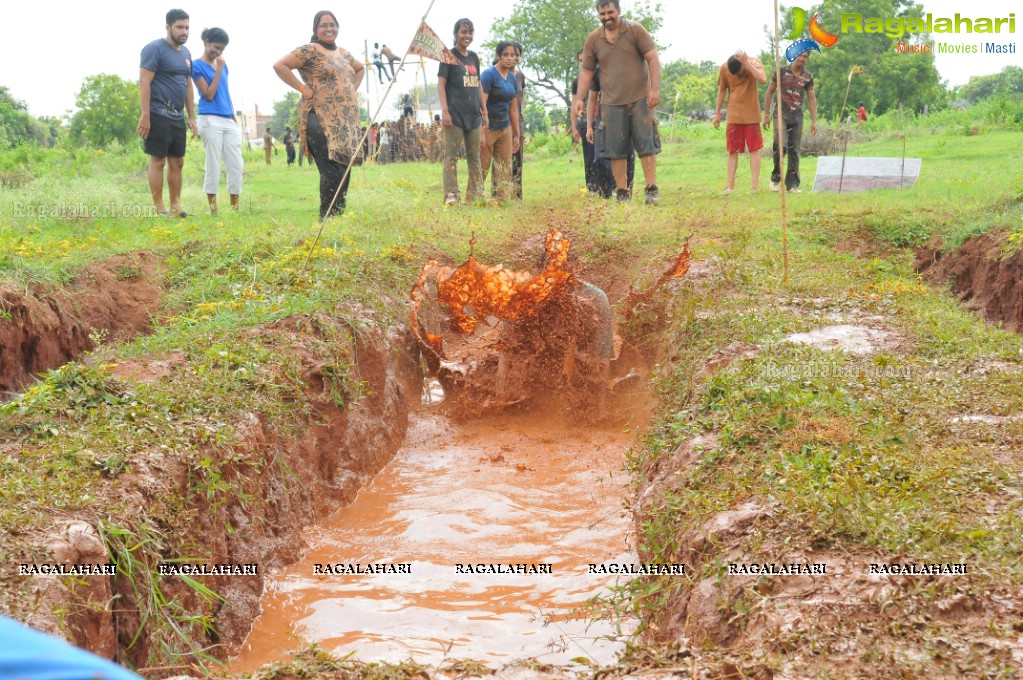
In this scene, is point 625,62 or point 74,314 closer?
point 74,314

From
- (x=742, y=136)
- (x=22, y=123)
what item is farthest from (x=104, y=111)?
(x=742, y=136)

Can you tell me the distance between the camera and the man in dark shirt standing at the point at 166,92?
884 cm

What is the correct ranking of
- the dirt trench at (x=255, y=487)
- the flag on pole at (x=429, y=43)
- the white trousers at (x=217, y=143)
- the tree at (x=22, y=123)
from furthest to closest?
the tree at (x=22, y=123) < the white trousers at (x=217, y=143) < the flag on pole at (x=429, y=43) < the dirt trench at (x=255, y=487)

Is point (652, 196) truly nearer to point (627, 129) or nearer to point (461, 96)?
point (627, 129)

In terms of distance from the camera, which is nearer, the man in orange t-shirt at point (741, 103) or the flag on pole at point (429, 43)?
the flag on pole at point (429, 43)

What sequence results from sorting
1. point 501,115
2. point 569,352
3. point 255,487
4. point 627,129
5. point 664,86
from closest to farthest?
point 255,487
point 569,352
point 627,129
point 501,115
point 664,86

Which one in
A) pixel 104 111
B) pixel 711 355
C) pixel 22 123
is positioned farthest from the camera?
pixel 22 123

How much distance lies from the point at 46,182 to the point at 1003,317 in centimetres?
1165

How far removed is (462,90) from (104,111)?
2107cm

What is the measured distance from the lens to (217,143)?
944 cm

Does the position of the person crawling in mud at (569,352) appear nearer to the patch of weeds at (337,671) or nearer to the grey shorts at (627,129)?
the grey shorts at (627,129)

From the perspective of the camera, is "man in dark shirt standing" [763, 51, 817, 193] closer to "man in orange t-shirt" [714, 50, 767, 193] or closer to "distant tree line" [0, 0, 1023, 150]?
"man in orange t-shirt" [714, 50, 767, 193]

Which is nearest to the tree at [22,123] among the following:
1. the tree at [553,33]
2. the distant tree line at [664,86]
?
the distant tree line at [664,86]

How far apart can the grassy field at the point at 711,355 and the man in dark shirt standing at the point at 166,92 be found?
73cm
